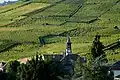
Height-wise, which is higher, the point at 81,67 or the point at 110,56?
the point at 81,67

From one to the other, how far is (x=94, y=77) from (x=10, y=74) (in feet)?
68.6

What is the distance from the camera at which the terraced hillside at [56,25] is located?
304 feet

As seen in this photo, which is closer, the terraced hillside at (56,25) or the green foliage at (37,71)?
the green foliage at (37,71)

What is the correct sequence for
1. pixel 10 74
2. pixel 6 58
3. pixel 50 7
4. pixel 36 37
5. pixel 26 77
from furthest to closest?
pixel 50 7 → pixel 36 37 → pixel 6 58 → pixel 10 74 → pixel 26 77

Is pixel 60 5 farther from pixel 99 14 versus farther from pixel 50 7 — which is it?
pixel 99 14

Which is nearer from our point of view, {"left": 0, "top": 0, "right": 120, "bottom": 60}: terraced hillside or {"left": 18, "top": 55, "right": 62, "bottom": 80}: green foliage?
{"left": 18, "top": 55, "right": 62, "bottom": 80}: green foliage

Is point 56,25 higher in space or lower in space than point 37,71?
lower

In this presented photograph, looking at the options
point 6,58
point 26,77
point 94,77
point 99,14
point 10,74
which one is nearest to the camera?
point 94,77

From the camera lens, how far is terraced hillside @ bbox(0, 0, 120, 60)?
9264cm

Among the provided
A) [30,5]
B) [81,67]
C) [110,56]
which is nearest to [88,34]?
[110,56]

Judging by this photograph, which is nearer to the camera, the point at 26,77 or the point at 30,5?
the point at 26,77

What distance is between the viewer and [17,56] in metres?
85.2

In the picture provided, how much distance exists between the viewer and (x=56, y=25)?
123 metres

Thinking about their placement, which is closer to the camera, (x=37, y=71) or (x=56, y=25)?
(x=37, y=71)
